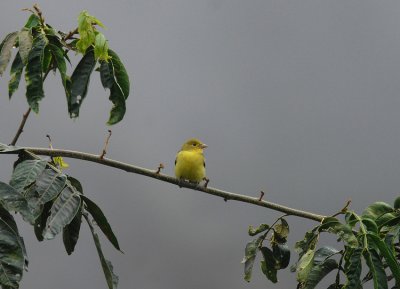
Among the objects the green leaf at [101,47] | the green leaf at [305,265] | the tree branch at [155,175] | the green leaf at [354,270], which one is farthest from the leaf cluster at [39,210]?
the green leaf at [354,270]

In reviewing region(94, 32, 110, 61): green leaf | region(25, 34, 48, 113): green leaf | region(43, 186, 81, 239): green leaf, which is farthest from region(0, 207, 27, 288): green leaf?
region(94, 32, 110, 61): green leaf

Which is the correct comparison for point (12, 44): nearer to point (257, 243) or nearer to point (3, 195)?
point (3, 195)

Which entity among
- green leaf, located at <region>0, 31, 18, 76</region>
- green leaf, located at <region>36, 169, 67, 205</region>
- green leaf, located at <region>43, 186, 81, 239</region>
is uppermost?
green leaf, located at <region>0, 31, 18, 76</region>

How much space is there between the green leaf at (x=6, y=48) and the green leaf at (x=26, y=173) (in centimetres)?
43

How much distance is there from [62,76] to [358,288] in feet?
4.97

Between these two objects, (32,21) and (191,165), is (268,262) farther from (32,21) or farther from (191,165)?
(32,21)

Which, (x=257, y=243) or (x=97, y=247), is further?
(x=257, y=243)

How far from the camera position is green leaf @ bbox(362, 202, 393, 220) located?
2912mm

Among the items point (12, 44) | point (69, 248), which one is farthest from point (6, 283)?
point (12, 44)

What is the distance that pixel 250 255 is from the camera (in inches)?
128

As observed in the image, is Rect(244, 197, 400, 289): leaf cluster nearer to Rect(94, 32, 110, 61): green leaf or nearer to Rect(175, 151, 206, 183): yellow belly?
Rect(94, 32, 110, 61): green leaf

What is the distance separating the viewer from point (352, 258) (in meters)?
2.33

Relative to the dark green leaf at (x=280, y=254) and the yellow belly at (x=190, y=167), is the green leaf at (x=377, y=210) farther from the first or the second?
the yellow belly at (x=190, y=167)

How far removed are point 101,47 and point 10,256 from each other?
1060 millimetres
